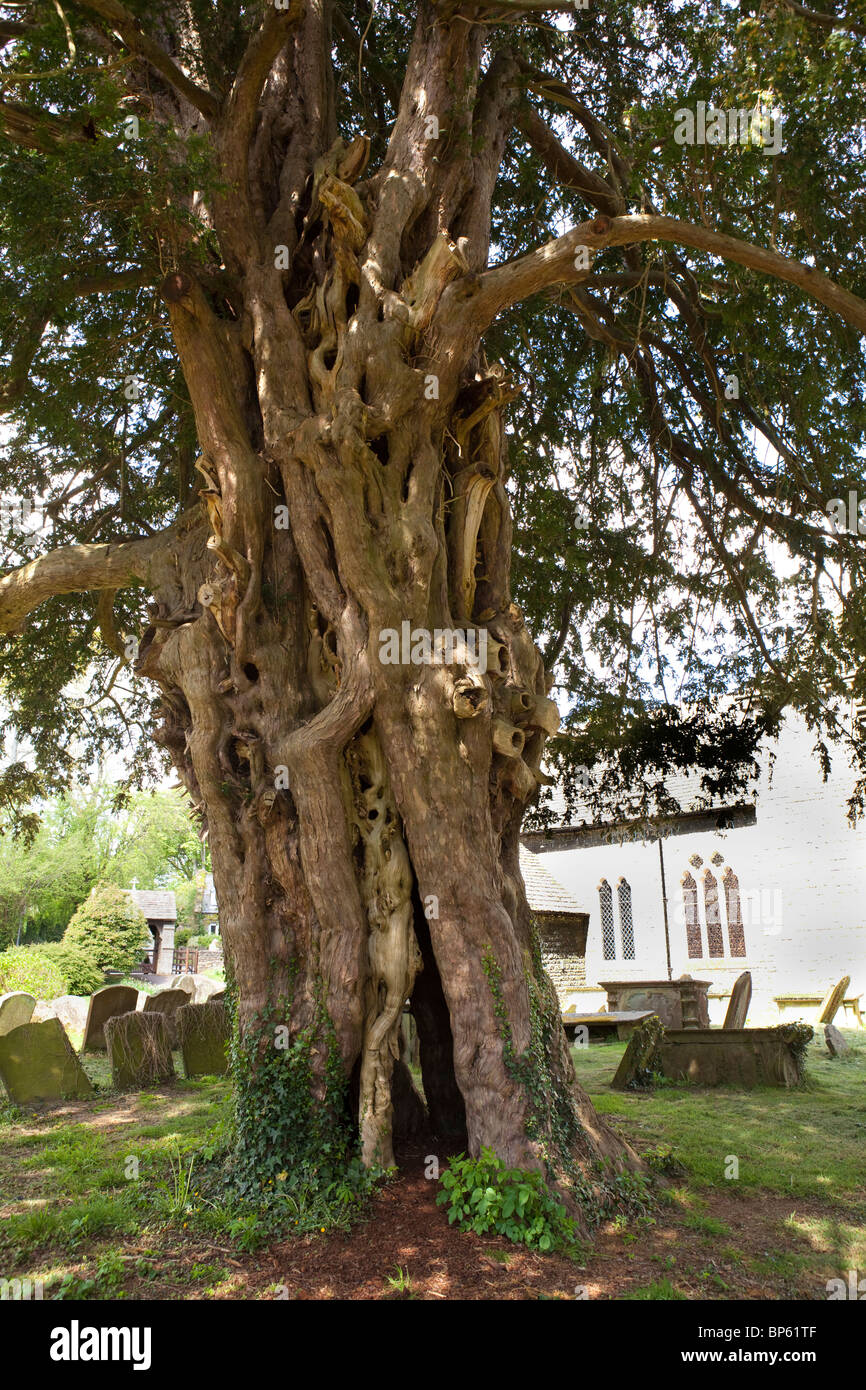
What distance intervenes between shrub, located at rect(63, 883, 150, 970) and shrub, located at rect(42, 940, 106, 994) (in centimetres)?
21

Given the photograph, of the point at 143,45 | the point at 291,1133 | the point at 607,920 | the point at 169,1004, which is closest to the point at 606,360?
the point at 143,45

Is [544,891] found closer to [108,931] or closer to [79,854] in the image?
[108,931]

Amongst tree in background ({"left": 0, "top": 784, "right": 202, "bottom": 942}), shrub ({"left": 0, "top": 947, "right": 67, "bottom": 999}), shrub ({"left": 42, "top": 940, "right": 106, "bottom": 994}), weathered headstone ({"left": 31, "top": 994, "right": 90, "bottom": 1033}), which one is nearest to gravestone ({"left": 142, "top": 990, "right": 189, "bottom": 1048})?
weathered headstone ({"left": 31, "top": 994, "right": 90, "bottom": 1033})

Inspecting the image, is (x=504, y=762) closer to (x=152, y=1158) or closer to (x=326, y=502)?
(x=326, y=502)

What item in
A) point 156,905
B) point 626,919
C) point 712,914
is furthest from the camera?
point 156,905

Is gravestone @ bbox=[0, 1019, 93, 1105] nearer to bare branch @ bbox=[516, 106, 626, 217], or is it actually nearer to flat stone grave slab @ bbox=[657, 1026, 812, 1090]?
flat stone grave slab @ bbox=[657, 1026, 812, 1090]

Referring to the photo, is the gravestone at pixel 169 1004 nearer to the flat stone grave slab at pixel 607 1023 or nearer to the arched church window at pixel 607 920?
the flat stone grave slab at pixel 607 1023

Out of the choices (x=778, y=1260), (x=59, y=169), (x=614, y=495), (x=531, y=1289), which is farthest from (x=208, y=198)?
(x=778, y=1260)

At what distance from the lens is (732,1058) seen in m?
12.0

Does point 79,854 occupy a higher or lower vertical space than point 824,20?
lower

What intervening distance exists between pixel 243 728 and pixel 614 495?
744 cm

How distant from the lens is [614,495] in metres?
12.7

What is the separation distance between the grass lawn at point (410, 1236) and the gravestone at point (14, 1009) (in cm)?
435

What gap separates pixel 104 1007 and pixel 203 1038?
2.93m
